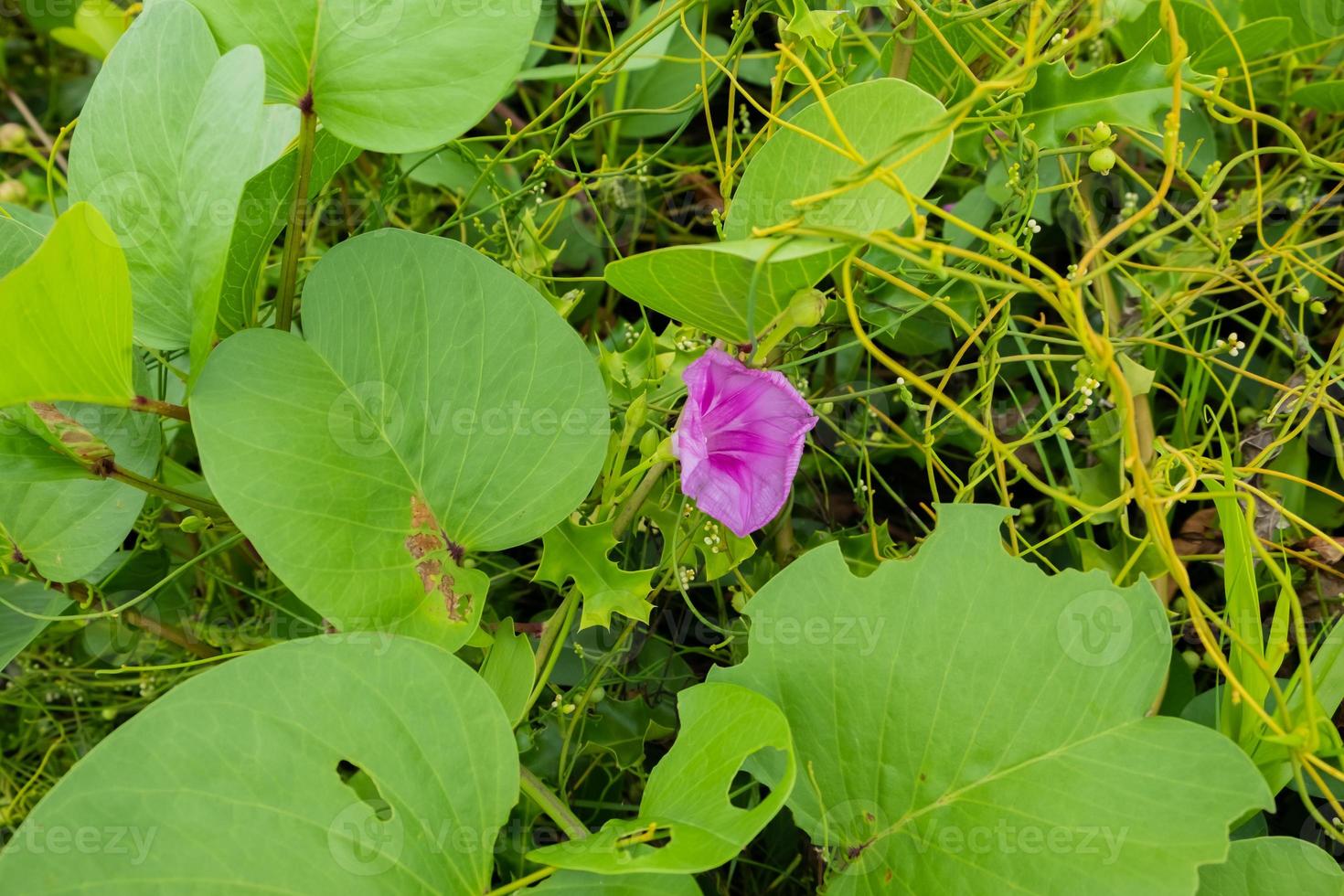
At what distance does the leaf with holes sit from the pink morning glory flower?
0.07m

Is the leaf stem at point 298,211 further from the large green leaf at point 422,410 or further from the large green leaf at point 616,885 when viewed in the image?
the large green leaf at point 616,885

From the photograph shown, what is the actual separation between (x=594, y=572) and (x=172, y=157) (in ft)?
1.06

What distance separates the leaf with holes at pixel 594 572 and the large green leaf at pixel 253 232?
0.23 m

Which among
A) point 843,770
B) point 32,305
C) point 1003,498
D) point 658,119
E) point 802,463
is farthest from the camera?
point 658,119

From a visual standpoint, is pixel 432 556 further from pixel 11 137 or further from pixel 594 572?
pixel 11 137

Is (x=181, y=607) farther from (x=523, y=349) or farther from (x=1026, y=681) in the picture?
(x=1026, y=681)

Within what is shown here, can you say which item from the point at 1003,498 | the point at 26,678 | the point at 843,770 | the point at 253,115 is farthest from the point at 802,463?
the point at 26,678

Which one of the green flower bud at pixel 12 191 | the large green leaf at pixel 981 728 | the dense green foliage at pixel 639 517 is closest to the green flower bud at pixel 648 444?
the dense green foliage at pixel 639 517

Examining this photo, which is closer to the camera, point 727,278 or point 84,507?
point 727,278

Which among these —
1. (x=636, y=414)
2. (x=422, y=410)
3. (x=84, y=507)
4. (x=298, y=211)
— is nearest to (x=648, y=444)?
(x=636, y=414)

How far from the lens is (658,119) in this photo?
3.03 ft

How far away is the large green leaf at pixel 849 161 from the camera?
0.50 metres

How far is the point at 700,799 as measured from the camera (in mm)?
502

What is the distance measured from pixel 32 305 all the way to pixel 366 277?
17 centimetres
